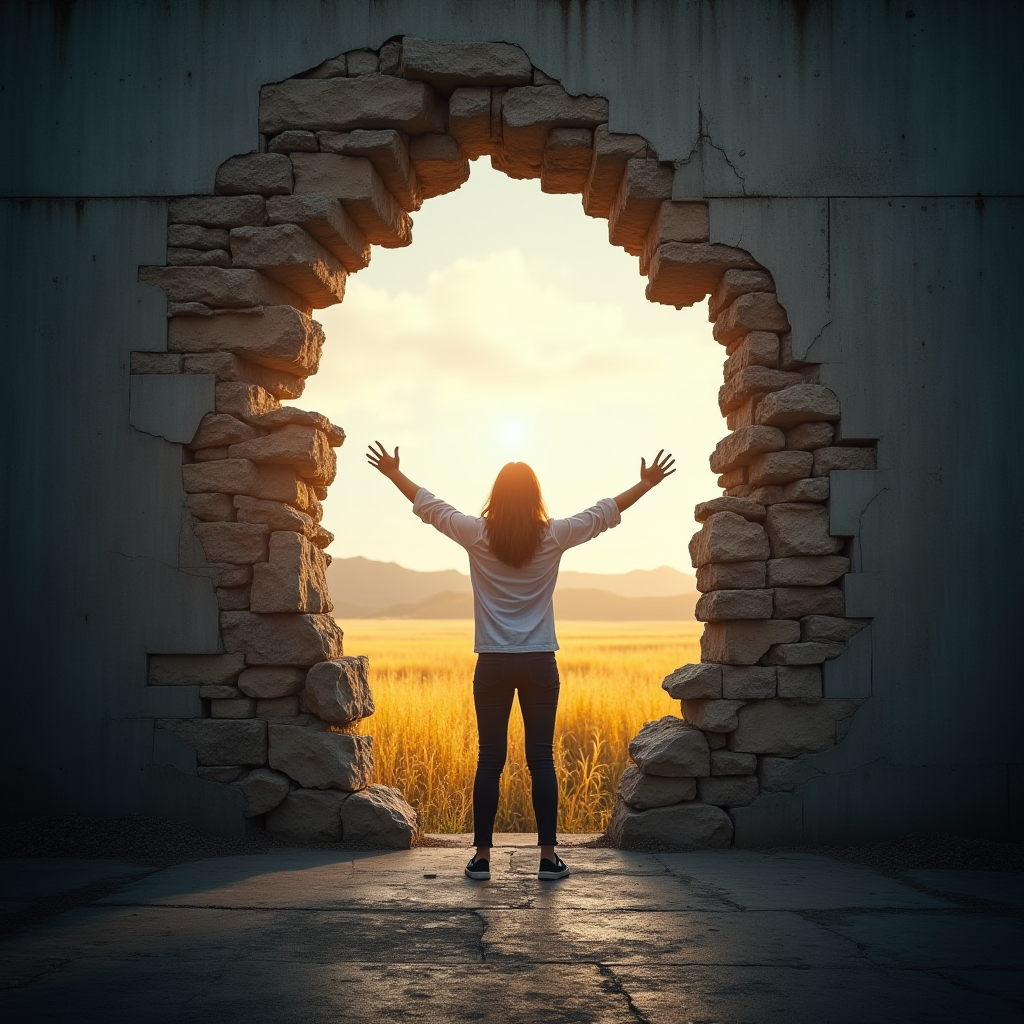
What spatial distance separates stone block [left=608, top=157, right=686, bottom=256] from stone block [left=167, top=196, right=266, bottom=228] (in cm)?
208

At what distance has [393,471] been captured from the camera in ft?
16.4

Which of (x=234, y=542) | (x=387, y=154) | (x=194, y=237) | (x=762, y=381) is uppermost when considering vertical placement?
(x=387, y=154)

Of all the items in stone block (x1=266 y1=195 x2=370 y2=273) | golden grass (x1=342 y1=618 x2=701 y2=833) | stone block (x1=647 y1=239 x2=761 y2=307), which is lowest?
golden grass (x1=342 y1=618 x2=701 y2=833)

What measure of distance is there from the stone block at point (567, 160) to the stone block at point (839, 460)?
2.19m

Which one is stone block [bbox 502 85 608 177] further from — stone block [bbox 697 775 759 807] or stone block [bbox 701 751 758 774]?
stone block [bbox 697 775 759 807]

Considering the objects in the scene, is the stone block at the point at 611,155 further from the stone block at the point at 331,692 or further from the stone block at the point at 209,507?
the stone block at the point at 331,692

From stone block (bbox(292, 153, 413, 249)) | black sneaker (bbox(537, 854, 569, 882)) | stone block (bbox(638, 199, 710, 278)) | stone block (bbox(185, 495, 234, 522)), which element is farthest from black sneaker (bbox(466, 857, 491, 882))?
stone block (bbox(292, 153, 413, 249))

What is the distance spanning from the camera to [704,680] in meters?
5.47

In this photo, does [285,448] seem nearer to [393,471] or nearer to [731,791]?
[393,471]

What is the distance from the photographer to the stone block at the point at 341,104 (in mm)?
5684

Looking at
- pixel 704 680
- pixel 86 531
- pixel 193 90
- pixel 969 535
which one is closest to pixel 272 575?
pixel 86 531

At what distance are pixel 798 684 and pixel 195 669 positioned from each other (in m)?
3.27

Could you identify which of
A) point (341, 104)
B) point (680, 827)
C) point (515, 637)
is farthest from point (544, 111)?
point (680, 827)

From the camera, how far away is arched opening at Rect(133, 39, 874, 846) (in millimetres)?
5375
